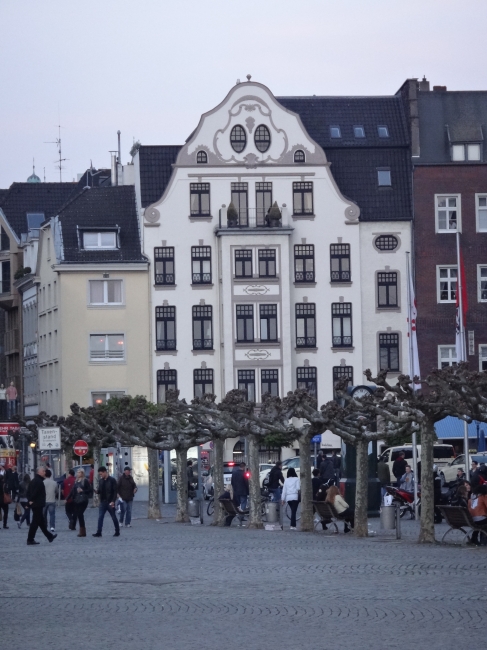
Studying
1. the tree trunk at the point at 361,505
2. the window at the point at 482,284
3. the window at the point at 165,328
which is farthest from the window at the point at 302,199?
the tree trunk at the point at 361,505

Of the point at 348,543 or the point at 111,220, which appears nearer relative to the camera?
the point at 348,543

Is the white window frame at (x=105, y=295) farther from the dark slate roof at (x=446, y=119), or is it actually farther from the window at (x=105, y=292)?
the dark slate roof at (x=446, y=119)

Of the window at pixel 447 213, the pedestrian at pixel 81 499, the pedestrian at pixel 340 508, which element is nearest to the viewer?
the pedestrian at pixel 340 508

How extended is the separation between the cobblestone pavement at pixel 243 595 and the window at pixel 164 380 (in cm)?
4301

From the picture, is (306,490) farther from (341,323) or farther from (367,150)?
(367,150)

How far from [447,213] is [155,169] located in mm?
14973

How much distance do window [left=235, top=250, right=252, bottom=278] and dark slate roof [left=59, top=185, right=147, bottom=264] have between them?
15.5 feet

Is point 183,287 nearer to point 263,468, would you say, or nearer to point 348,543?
point 263,468

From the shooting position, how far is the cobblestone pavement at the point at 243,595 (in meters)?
14.3

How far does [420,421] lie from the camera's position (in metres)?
30.6

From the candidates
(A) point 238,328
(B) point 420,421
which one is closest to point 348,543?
(B) point 420,421

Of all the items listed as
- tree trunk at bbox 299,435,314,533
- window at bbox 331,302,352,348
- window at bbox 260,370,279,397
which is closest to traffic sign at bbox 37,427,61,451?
tree trunk at bbox 299,435,314,533

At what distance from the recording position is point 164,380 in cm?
7425

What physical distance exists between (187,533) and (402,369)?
4019 cm
